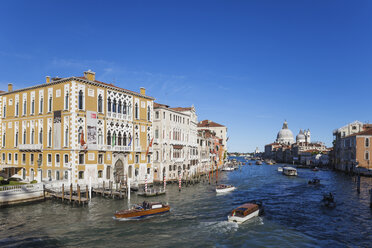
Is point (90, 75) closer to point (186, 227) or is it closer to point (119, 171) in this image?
point (119, 171)

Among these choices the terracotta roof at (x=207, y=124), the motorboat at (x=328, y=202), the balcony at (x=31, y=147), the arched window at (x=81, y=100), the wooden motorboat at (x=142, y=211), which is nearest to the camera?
the wooden motorboat at (x=142, y=211)

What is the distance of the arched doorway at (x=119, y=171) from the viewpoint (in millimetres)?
43487

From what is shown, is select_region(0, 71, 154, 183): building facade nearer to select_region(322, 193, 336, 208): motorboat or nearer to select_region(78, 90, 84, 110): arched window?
select_region(78, 90, 84, 110): arched window

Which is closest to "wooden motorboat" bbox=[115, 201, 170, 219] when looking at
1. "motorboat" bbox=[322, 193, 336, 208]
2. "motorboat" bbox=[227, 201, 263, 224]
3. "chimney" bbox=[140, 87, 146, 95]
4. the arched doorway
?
"motorboat" bbox=[227, 201, 263, 224]

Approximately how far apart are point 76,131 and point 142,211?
14.8 metres

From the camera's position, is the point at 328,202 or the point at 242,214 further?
the point at 328,202

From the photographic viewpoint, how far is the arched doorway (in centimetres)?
4349

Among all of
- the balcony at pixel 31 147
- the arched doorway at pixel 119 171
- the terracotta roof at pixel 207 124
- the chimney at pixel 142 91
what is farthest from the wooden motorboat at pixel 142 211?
the terracotta roof at pixel 207 124

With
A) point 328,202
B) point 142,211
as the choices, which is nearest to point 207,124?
point 328,202

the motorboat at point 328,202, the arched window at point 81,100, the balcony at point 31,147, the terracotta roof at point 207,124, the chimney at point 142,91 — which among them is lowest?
the motorboat at point 328,202

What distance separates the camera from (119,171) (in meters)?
44.3

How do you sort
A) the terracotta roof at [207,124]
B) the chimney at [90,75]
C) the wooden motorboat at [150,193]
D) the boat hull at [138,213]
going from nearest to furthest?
the boat hull at [138,213], the wooden motorboat at [150,193], the chimney at [90,75], the terracotta roof at [207,124]

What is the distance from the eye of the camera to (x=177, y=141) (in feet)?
190

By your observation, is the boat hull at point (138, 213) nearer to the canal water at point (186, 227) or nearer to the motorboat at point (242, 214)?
the canal water at point (186, 227)
